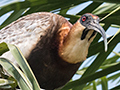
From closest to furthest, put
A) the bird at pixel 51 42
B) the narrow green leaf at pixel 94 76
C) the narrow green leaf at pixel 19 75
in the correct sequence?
the narrow green leaf at pixel 19 75
the narrow green leaf at pixel 94 76
the bird at pixel 51 42

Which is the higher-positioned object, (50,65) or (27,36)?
(27,36)

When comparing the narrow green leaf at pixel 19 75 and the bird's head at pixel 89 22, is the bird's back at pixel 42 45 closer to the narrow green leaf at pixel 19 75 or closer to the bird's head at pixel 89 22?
the bird's head at pixel 89 22

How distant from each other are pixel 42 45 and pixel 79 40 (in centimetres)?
24

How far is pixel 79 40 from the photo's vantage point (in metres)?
1.80

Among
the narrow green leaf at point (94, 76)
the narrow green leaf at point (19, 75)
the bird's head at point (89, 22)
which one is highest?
the narrow green leaf at point (19, 75)

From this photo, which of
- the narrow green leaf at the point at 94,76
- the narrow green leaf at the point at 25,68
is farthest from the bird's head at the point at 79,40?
the narrow green leaf at the point at 25,68

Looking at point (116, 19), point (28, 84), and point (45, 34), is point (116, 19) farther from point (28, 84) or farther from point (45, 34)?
point (28, 84)

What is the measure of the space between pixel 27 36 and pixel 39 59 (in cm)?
17

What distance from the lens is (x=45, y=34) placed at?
179cm

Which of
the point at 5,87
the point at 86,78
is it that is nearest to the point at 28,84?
the point at 5,87

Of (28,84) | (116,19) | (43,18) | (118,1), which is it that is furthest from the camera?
(43,18)

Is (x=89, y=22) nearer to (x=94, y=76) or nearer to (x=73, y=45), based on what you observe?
(x=73, y=45)

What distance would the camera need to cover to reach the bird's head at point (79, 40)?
1738 millimetres

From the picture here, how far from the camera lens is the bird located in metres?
1.76
